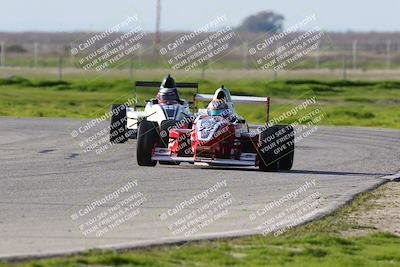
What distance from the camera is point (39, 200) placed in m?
16.0

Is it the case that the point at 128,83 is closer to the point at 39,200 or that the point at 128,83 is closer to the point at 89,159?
the point at 89,159

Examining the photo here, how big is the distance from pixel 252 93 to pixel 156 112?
2598 centimetres

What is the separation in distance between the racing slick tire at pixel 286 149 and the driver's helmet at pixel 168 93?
4.01 metres

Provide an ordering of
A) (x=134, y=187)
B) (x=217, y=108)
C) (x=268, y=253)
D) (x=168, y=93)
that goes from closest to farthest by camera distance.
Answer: (x=268, y=253), (x=134, y=187), (x=217, y=108), (x=168, y=93)

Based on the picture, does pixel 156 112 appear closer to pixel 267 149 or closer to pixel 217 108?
pixel 217 108

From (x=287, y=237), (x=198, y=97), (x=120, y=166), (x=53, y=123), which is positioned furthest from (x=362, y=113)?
(x=287, y=237)

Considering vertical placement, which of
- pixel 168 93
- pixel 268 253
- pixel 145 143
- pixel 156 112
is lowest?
pixel 156 112

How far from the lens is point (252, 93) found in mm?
50469

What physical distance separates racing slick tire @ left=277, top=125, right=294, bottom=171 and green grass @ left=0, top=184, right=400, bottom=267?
775 centimetres

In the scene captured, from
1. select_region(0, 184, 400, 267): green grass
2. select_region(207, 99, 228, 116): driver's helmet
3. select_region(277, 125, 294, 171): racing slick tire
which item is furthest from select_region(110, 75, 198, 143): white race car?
select_region(0, 184, 400, 267): green grass

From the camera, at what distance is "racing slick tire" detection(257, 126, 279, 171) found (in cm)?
2136

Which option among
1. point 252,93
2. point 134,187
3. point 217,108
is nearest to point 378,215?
point 134,187

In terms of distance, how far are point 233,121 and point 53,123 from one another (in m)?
14.7

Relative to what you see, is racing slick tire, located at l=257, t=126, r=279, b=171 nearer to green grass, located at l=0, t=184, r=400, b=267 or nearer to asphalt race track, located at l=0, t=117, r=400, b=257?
asphalt race track, located at l=0, t=117, r=400, b=257
